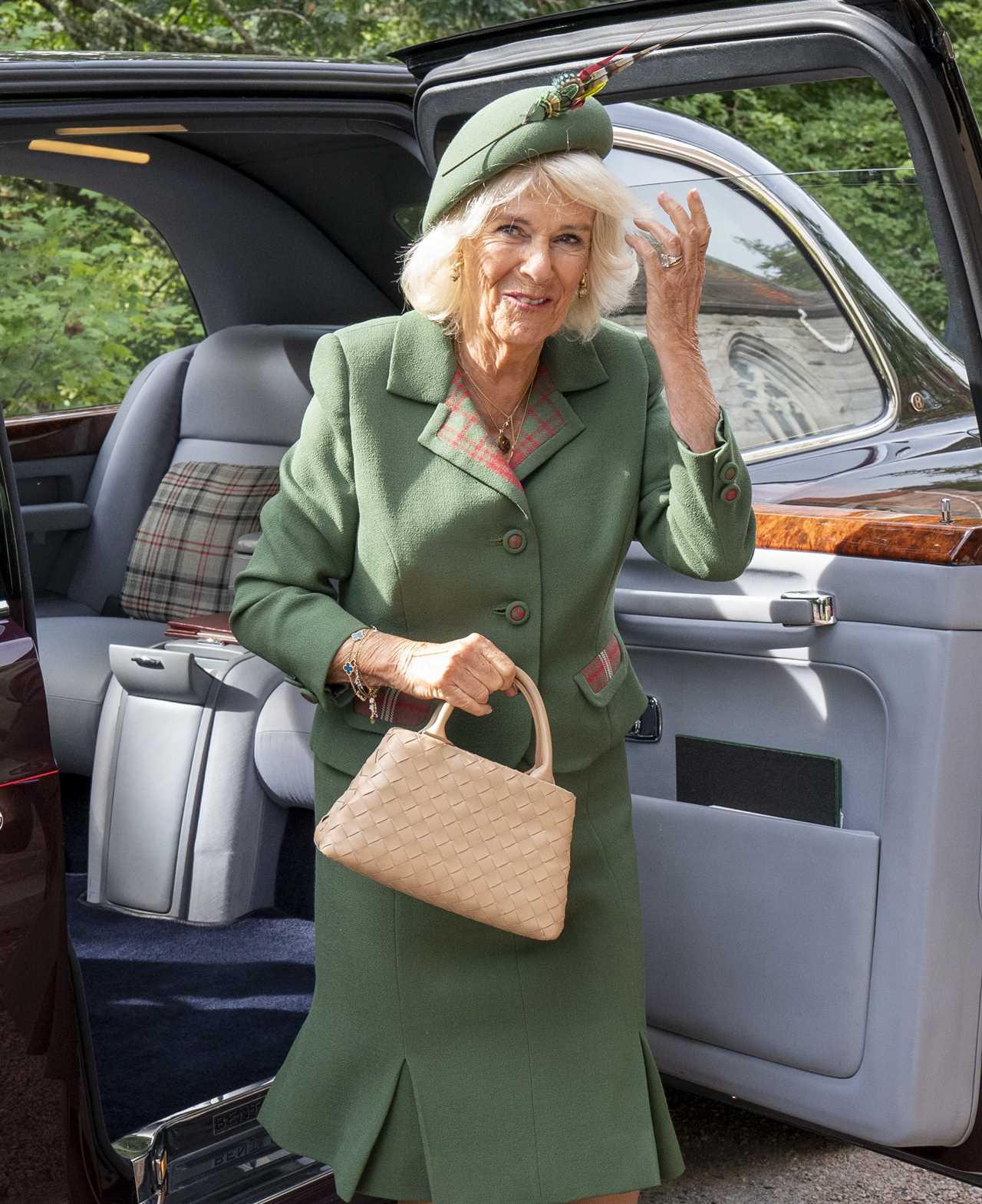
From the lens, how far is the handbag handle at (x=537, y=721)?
1673 mm

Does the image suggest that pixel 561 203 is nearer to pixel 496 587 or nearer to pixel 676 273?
pixel 676 273

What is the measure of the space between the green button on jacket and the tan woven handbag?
0.18 metres

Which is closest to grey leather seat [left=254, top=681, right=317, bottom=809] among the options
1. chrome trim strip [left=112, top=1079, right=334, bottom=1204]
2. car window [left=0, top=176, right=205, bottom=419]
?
chrome trim strip [left=112, top=1079, right=334, bottom=1204]

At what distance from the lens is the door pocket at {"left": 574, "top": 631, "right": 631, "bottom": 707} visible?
186 cm

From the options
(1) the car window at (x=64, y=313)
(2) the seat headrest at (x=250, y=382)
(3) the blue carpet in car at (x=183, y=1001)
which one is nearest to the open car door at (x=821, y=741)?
(3) the blue carpet in car at (x=183, y=1001)

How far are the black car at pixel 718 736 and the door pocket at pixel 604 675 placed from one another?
0.83ft

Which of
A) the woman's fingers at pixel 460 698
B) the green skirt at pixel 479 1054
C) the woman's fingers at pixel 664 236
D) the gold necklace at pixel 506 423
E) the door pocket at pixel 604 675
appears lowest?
the green skirt at pixel 479 1054

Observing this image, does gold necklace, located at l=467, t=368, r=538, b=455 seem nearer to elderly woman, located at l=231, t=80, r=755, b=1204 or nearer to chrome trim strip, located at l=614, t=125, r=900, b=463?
elderly woman, located at l=231, t=80, r=755, b=1204

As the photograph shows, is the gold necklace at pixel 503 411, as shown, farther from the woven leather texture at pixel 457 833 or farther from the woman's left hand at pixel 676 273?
the woven leather texture at pixel 457 833

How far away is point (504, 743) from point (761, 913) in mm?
562

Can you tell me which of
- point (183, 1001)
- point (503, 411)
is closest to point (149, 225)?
point (183, 1001)

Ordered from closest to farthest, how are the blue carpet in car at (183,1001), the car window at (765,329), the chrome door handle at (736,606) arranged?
the chrome door handle at (736,606) < the car window at (765,329) < the blue carpet in car at (183,1001)

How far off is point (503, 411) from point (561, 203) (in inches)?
10.9

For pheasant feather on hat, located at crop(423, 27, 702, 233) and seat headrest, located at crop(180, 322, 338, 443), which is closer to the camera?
pheasant feather on hat, located at crop(423, 27, 702, 233)
